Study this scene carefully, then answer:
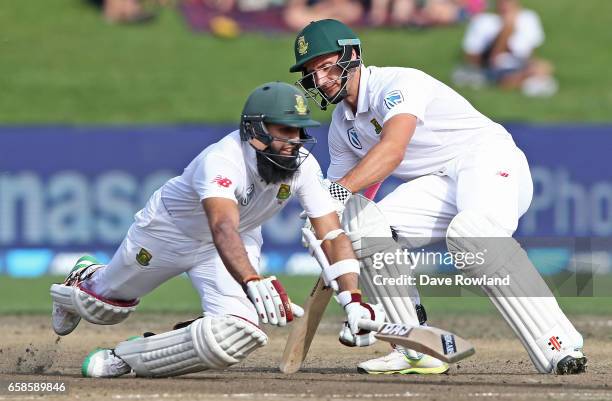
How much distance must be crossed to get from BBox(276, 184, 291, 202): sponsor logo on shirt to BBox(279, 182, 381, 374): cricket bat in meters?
0.91

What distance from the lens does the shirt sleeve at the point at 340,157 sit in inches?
319

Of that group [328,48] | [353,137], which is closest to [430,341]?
[353,137]

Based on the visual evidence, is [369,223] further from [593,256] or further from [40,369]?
[593,256]

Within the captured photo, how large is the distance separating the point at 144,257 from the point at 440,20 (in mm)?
12921

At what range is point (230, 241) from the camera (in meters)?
6.32

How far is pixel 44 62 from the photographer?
18859 mm

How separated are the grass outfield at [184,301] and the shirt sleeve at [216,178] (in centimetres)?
508

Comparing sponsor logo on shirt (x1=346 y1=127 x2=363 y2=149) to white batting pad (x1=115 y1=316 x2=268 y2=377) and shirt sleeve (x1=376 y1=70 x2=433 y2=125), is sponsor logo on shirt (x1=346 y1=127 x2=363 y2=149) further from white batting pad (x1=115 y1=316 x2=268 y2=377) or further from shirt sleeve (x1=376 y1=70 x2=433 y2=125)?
white batting pad (x1=115 y1=316 x2=268 y2=377)

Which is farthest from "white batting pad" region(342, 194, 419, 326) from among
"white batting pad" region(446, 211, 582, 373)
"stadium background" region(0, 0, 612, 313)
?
"stadium background" region(0, 0, 612, 313)

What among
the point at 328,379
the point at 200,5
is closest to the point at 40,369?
the point at 328,379

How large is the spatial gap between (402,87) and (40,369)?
2961mm

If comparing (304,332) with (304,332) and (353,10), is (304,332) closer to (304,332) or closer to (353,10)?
(304,332)

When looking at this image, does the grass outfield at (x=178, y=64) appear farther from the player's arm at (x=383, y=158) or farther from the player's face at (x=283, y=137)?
the player's face at (x=283, y=137)

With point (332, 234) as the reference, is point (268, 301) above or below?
Result: below
